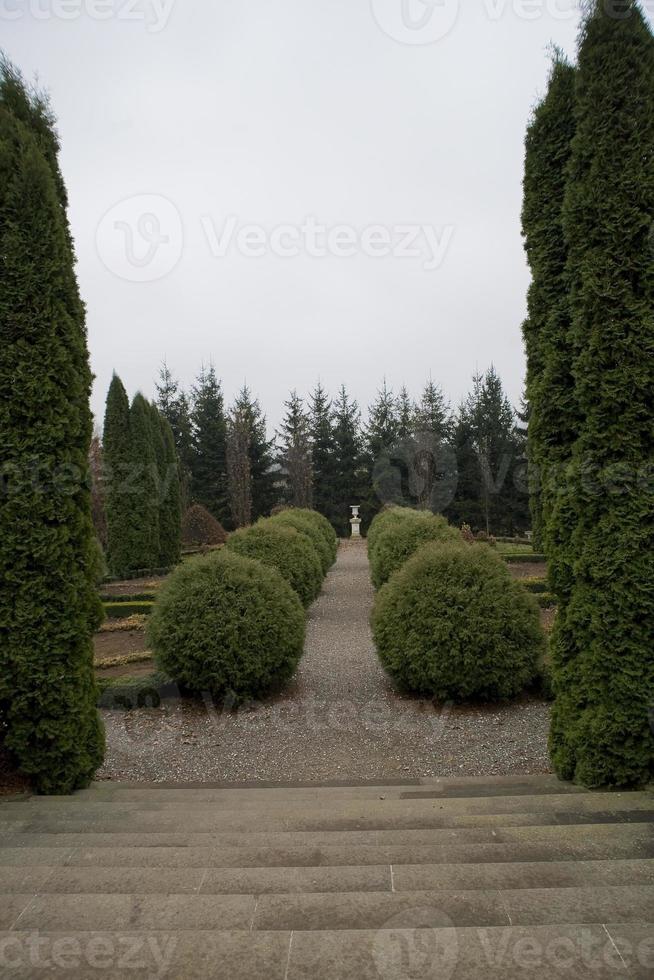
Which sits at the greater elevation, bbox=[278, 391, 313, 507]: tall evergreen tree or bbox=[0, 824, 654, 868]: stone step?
bbox=[278, 391, 313, 507]: tall evergreen tree

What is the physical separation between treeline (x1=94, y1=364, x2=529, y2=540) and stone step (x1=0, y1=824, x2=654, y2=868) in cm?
2883

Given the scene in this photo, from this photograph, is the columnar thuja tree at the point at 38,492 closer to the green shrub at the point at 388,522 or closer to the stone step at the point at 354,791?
the stone step at the point at 354,791

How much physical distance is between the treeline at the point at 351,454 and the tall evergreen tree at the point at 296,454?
0.07 meters

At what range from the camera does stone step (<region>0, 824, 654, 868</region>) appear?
240 cm

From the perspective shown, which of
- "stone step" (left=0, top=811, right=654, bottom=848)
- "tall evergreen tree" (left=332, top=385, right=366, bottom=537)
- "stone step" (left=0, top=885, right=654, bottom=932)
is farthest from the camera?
"tall evergreen tree" (left=332, top=385, right=366, bottom=537)

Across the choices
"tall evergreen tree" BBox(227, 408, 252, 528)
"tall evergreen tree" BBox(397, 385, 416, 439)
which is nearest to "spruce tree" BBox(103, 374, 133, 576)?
"tall evergreen tree" BBox(227, 408, 252, 528)

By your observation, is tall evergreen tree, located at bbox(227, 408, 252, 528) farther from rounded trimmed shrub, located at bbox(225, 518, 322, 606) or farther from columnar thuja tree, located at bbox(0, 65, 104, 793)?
columnar thuja tree, located at bbox(0, 65, 104, 793)

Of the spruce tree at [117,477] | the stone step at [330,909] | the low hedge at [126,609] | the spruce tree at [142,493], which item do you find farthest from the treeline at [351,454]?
the stone step at [330,909]

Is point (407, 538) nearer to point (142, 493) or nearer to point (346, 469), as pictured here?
point (142, 493)

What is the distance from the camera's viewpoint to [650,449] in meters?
3.40

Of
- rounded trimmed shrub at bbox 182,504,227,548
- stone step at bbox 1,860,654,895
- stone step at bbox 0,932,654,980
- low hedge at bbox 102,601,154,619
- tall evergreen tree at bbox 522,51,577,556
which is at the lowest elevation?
low hedge at bbox 102,601,154,619

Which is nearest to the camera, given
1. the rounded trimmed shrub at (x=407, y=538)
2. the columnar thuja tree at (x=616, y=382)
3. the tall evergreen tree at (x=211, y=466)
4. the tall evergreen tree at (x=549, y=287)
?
the columnar thuja tree at (x=616, y=382)

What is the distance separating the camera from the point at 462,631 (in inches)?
234

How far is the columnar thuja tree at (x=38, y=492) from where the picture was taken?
3.65m
